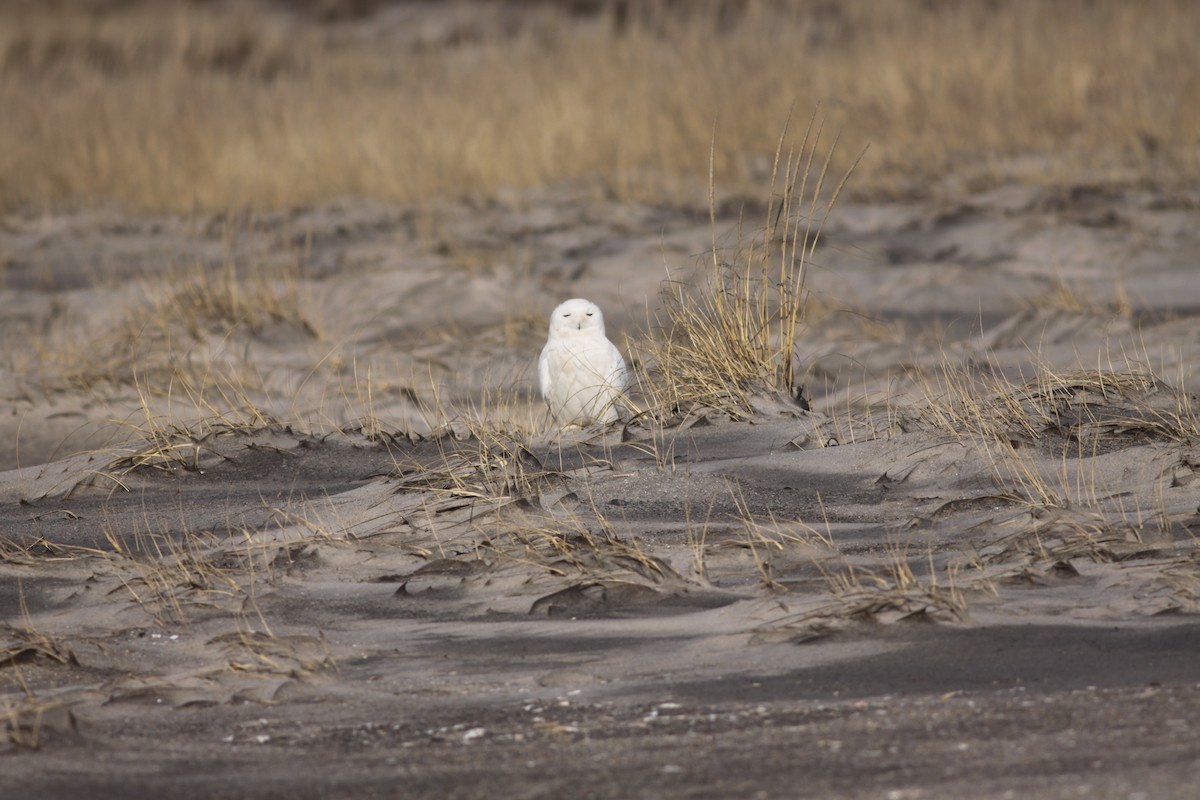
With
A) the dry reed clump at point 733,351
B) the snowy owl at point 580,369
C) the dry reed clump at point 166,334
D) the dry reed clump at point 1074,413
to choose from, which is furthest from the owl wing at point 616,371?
the dry reed clump at point 166,334

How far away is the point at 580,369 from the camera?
4.41 meters

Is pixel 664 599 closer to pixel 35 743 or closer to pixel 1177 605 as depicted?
pixel 1177 605

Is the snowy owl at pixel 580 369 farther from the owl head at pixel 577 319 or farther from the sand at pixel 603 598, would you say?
the sand at pixel 603 598

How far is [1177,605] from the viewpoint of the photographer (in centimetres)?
247

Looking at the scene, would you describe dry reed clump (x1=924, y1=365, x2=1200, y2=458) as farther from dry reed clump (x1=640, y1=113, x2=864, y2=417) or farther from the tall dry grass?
the tall dry grass

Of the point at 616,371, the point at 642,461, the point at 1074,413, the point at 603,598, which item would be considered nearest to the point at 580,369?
the point at 616,371

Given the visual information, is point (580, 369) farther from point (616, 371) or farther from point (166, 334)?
point (166, 334)

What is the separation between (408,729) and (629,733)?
349 millimetres

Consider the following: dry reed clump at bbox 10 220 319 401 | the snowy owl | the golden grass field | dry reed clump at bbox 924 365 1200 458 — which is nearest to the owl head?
the snowy owl

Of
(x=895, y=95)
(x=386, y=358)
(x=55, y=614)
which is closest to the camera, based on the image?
(x=55, y=614)

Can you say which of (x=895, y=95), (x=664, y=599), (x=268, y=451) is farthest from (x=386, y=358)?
(x=895, y=95)

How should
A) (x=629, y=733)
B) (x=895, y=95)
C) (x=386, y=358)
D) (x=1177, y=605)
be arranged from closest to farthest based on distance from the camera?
(x=629, y=733), (x=1177, y=605), (x=386, y=358), (x=895, y=95)

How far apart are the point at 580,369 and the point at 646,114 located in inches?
217

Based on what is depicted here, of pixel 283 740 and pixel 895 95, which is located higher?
pixel 895 95
